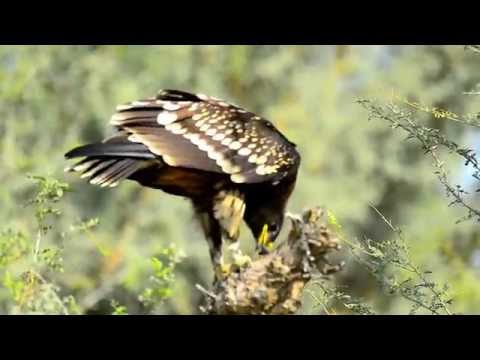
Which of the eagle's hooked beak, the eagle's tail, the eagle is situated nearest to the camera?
the eagle's tail

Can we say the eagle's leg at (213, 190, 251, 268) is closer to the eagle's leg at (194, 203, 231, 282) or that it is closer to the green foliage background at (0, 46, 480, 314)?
the eagle's leg at (194, 203, 231, 282)

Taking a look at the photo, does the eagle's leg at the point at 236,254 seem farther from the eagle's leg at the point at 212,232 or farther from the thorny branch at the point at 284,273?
the thorny branch at the point at 284,273

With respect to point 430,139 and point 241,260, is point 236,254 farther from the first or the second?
point 430,139

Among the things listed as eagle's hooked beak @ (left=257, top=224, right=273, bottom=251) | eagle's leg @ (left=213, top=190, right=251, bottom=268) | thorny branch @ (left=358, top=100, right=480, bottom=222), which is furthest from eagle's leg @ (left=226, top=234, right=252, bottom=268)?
thorny branch @ (left=358, top=100, right=480, bottom=222)

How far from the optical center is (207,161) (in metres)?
5.52

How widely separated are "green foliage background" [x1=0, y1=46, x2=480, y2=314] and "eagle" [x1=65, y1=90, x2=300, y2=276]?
5809 millimetres

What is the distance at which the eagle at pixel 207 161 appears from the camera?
521 cm

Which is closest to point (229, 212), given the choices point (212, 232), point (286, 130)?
point (212, 232)

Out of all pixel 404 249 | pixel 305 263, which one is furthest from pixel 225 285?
pixel 404 249

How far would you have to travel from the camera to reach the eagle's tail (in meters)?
5.09

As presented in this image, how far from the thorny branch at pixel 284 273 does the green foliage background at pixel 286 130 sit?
7.07 m

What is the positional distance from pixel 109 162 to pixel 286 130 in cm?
971

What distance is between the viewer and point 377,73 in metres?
15.9

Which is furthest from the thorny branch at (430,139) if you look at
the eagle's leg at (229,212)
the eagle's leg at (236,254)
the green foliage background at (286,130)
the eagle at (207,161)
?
the green foliage background at (286,130)
